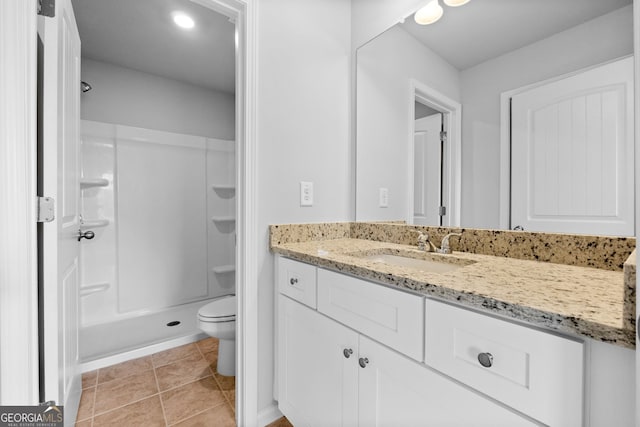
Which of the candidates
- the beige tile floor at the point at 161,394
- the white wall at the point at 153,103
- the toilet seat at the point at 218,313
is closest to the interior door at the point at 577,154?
the beige tile floor at the point at 161,394

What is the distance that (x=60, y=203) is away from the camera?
107cm

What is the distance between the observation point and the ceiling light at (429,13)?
1.33 m

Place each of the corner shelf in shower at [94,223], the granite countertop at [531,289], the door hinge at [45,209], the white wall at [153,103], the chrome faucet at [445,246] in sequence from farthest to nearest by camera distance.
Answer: the white wall at [153,103] → the corner shelf in shower at [94,223] → the chrome faucet at [445,246] → the door hinge at [45,209] → the granite countertop at [531,289]

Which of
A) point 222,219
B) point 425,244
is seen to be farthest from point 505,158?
point 222,219

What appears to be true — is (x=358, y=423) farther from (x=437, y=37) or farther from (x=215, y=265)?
(x=215, y=265)

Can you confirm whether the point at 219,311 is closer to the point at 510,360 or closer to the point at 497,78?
the point at 510,360

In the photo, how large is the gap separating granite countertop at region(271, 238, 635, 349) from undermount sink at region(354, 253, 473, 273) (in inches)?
0.4

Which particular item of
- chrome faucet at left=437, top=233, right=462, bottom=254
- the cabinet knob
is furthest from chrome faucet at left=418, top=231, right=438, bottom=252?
the cabinet knob

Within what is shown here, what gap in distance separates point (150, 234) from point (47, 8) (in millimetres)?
2147

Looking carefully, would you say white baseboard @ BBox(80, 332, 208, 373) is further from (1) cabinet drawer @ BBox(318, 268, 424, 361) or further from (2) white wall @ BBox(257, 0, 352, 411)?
(1) cabinet drawer @ BBox(318, 268, 424, 361)

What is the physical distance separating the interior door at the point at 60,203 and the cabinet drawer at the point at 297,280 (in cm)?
81

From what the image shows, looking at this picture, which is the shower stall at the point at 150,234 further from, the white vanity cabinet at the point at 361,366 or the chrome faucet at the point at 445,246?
the chrome faucet at the point at 445,246

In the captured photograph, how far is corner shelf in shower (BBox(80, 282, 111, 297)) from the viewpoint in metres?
2.41

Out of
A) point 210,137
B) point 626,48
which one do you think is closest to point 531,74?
point 626,48
